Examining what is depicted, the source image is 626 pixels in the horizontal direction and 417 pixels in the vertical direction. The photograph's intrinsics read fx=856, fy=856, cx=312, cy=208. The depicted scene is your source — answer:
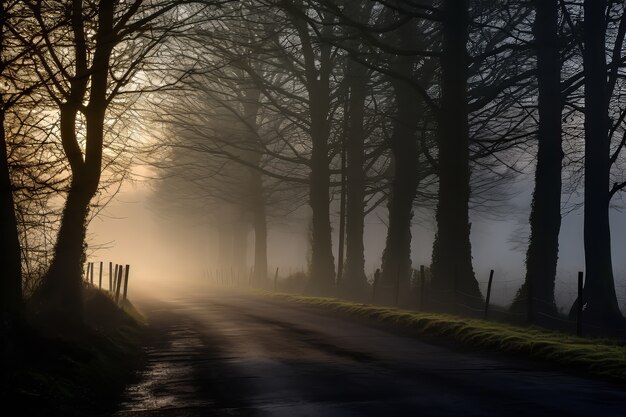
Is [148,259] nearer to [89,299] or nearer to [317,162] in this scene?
[317,162]

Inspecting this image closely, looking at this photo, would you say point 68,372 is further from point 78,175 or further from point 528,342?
point 528,342

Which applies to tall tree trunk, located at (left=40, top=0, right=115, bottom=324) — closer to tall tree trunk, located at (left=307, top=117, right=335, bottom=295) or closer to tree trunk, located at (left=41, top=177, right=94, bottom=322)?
tree trunk, located at (left=41, top=177, right=94, bottom=322)

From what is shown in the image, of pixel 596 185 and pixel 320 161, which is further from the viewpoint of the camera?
pixel 320 161

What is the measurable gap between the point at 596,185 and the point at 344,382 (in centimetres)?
1437

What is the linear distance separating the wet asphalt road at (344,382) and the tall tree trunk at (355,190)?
59.7 feet

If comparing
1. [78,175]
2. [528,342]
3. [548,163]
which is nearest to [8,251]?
[78,175]

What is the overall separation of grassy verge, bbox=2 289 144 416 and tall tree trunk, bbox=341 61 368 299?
2102cm

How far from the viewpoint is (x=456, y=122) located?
23.0m

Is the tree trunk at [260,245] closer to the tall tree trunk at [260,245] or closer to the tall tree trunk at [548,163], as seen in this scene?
the tall tree trunk at [260,245]

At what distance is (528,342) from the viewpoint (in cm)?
1380

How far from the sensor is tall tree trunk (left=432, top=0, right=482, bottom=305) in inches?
899

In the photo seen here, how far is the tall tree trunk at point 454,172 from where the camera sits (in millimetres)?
22844

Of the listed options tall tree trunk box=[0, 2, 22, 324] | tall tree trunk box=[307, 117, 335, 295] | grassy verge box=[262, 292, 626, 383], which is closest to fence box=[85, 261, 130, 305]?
grassy verge box=[262, 292, 626, 383]

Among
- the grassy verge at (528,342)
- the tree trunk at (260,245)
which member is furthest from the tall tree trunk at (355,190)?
the tree trunk at (260,245)
